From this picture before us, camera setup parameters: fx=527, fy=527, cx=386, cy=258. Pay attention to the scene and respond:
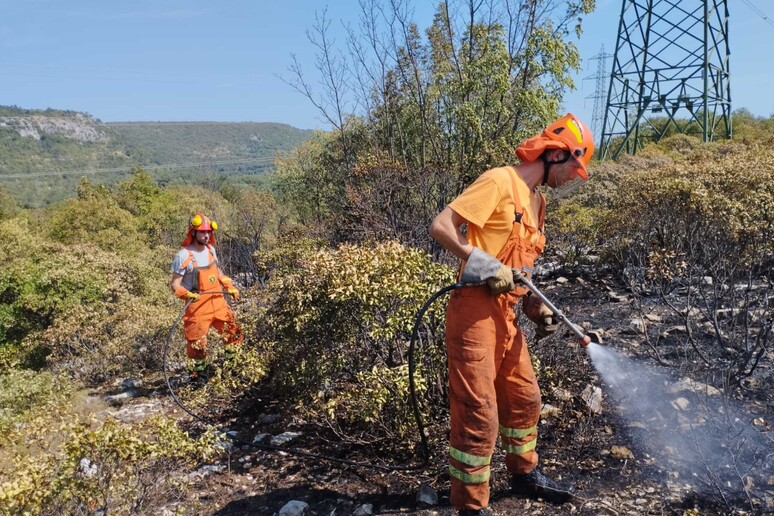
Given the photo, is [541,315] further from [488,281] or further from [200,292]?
[200,292]

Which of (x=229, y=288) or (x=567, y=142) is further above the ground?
(x=567, y=142)

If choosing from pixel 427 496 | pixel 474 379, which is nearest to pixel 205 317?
pixel 427 496

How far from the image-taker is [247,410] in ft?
15.4

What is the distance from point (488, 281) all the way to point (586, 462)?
154 centimetres

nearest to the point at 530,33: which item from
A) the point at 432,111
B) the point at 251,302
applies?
the point at 432,111

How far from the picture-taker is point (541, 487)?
275 centimetres

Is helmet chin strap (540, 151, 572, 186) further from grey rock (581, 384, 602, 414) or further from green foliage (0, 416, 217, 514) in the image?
green foliage (0, 416, 217, 514)

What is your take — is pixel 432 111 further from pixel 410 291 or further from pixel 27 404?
pixel 27 404

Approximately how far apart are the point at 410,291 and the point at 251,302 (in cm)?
264

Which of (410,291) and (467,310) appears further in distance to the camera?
(410,291)

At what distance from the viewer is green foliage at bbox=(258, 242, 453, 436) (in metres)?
3.25

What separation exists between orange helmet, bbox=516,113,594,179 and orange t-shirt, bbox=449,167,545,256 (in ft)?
0.45

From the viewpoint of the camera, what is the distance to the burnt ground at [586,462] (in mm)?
2732

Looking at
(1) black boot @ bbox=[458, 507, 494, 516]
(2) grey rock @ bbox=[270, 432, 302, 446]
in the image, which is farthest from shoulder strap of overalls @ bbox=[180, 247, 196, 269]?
(1) black boot @ bbox=[458, 507, 494, 516]
